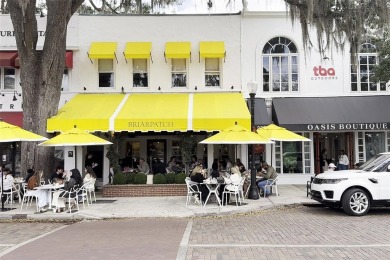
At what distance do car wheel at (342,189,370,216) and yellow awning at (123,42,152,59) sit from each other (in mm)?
10582

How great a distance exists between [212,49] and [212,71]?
1.17 m

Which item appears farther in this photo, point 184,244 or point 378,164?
point 378,164

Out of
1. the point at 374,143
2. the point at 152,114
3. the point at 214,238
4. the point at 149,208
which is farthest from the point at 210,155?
the point at 214,238

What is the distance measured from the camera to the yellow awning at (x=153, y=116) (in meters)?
15.6

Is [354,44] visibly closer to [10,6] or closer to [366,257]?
[366,257]

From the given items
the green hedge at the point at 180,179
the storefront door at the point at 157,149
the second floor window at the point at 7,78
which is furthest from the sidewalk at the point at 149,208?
the second floor window at the point at 7,78

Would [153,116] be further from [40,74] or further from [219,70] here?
[219,70]

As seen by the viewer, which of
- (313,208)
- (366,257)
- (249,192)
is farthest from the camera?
(249,192)

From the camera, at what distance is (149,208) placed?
500 inches

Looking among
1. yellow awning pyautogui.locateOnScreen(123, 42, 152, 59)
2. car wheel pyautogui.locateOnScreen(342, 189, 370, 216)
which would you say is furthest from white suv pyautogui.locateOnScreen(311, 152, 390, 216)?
yellow awning pyautogui.locateOnScreen(123, 42, 152, 59)

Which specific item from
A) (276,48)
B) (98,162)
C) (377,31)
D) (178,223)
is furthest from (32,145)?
(377,31)

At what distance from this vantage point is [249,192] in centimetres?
1438

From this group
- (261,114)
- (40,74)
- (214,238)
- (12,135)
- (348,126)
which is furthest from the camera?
(261,114)

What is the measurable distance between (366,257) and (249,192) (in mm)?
7490
